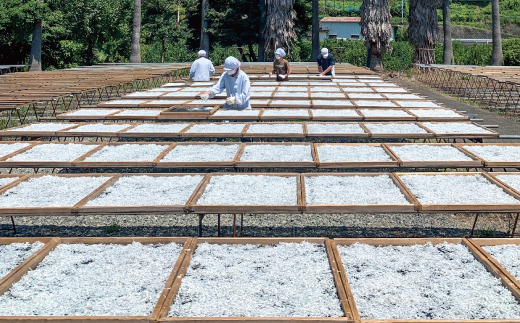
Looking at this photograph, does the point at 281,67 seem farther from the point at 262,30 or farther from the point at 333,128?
the point at 262,30

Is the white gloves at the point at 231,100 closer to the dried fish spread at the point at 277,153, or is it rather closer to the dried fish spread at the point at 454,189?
the dried fish spread at the point at 277,153

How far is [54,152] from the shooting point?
6.05 m

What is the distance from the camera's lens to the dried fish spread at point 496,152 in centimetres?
559

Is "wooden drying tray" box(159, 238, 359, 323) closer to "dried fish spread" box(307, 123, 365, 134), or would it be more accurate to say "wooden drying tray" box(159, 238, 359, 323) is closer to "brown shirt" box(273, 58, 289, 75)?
"dried fish spread" box(307, 123, 365, 134)

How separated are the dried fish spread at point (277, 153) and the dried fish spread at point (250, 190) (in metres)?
0.63

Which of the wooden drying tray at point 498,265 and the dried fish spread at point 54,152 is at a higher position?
the dried fish spread at point 54,152

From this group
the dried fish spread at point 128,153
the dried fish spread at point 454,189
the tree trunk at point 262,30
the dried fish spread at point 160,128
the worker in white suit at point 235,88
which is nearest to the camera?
the dried fish spread at point 454,189

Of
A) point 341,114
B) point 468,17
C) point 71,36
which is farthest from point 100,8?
point 468,17

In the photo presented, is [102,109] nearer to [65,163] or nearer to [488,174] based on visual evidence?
[65,163]

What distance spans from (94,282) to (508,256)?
2761 millimetres

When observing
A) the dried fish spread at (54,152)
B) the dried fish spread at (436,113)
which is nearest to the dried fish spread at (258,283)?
the dried fish spread at (54,152)

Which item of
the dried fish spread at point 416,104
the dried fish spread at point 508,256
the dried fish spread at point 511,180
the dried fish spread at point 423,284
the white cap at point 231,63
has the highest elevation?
the white cap at point 231,63

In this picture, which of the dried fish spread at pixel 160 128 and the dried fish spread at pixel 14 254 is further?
the dried fish spread at pixel 160 128

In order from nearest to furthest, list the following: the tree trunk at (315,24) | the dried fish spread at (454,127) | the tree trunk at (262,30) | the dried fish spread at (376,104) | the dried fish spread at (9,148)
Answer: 1. the dried fish spread at (9,148)
2. the dried fish spread at (454,127)
3. the dried fish spread at (376,104)
4. the tree trunk at (315,24)
5. the tree trunk at (262,30)
